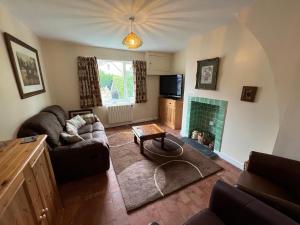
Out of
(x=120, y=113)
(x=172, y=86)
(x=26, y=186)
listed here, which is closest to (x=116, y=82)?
(x=120, y=113)

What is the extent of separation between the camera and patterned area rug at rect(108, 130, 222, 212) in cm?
183

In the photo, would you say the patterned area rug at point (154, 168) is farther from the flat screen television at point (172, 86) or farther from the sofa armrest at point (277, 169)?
the flat screen television at point (172, 86)

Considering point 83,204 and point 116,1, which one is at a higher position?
point 116,1

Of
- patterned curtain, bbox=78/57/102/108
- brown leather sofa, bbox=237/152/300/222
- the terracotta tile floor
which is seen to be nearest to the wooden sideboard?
the terracotta tile floor

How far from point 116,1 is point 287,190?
2.76m

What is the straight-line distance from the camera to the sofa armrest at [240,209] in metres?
0.84

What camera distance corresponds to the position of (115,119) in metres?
4.28

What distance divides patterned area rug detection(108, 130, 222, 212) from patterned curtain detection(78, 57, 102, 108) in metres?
1.43

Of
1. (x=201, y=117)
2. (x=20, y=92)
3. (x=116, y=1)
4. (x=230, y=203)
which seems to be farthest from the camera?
(x=201, y=117)

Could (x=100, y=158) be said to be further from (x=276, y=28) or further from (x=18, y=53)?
(x=276, y=28)

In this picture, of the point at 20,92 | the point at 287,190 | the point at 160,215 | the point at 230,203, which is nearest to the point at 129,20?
the point at 20,92

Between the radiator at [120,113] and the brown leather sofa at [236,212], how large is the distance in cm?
354

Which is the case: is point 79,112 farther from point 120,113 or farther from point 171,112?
point 171,112

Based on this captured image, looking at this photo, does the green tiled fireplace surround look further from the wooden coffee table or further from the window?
the window
